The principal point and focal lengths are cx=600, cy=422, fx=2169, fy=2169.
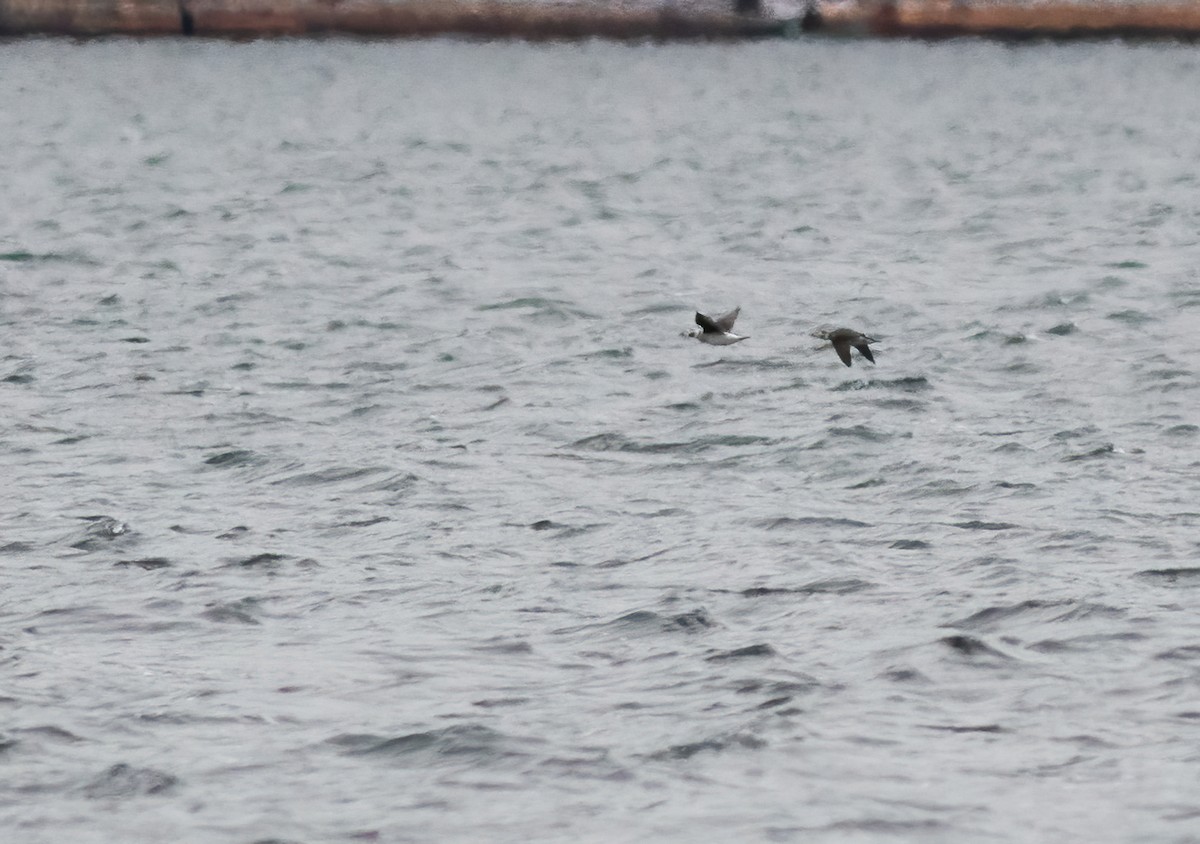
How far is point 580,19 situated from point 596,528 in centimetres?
7586

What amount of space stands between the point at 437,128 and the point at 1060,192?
22244mm

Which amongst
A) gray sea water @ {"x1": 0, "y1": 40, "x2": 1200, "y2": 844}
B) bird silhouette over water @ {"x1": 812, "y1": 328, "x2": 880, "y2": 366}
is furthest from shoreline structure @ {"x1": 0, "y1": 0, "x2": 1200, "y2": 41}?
bird silhouette over water @ {"x1": 812, "y1": 328, "x2": 880, "y2": 366}

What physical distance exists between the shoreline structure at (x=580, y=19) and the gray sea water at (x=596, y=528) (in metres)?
50.1

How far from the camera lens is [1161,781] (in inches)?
384

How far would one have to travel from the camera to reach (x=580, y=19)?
290 feet

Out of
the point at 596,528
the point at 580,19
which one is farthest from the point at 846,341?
the point at 580,19

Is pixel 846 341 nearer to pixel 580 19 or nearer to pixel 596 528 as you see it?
pixel 596 528

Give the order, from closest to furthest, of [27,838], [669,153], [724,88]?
[27,838]
[669,153]
[724,88]

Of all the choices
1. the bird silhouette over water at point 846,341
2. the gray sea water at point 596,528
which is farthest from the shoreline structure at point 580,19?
the bird silhouette over water at point 846,341

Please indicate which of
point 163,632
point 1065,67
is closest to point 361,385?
point 163,632

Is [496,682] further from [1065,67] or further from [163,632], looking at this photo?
[1065,67]

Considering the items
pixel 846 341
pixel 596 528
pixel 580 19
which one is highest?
pixel 846 341

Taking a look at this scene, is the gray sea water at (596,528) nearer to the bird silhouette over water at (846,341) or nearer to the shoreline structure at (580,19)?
the bird silhouette over water at (846,341)

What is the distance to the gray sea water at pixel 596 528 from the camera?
32.4 ft
